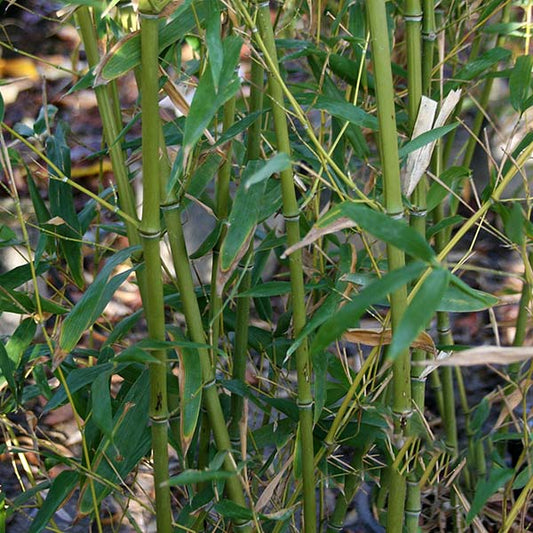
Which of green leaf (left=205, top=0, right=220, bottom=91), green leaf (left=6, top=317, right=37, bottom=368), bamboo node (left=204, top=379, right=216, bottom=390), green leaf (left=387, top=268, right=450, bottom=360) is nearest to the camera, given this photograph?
green leaf (left=387, top=268, right=450, bottom=360)

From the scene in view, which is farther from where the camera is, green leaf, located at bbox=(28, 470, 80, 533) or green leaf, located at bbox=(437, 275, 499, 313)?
green leaf, located at bbox=(28, 470, 80, 533)

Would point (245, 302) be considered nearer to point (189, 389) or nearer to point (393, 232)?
point (189, 389)

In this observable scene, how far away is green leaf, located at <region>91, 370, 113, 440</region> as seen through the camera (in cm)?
73

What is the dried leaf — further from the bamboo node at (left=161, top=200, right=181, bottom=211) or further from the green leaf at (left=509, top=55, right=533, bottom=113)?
the bamboo node at (left=161, top=200, right=181, bottom=211)

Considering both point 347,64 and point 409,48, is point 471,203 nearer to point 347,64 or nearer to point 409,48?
point 347,64

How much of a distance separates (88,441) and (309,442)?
0.88ft

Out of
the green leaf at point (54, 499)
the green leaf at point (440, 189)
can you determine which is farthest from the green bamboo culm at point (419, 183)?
the green leaf at point (54, 499)

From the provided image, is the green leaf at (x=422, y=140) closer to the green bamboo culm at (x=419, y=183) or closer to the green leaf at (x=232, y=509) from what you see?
the green bamboo culm at (x=419, y=183)

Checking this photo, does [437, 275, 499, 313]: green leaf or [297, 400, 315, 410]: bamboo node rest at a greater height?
[437, 275, 499, 313]: green leaf

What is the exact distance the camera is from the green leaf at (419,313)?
0.48m

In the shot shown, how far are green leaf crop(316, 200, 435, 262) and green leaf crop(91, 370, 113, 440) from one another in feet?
1.04

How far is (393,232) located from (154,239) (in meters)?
0.27

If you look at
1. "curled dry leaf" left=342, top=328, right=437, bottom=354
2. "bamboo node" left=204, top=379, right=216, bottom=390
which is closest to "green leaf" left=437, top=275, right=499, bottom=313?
"curled dry leaf" left=342, top=328, right=437, bottom=354

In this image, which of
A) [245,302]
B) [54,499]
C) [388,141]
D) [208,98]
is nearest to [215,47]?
[208,98]
